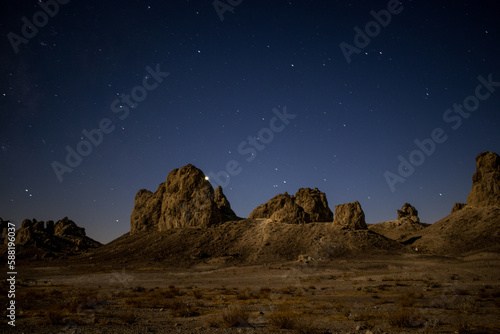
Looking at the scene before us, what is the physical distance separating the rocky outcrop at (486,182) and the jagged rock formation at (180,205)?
62.8 metres

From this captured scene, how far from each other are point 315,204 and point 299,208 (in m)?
18.0

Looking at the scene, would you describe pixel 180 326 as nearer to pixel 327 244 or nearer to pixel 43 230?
pixel 327 244

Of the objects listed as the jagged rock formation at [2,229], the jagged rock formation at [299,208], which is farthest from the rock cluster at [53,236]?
the jagged rock formation at [299,208]

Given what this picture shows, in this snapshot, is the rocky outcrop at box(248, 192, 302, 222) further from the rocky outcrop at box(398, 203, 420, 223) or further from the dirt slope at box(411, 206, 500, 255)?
the dirt slope at box(411, 206, 500, 255)

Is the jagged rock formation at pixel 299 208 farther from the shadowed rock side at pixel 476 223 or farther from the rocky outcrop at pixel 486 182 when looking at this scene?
the rocky outcrop at pixel 486 182

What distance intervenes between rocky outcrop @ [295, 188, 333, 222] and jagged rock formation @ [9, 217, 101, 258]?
70.4 meters

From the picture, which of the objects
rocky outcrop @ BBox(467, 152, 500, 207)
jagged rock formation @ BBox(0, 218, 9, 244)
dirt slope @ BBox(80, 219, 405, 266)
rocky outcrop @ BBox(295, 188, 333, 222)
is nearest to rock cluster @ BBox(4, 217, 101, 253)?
jagged rock formation @ BBox(0, 218, 9, 244)

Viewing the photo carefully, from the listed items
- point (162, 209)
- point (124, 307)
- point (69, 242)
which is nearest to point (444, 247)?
point (124, 307)

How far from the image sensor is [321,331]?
8.54 metres

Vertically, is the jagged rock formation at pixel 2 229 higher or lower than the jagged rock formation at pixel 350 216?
higher

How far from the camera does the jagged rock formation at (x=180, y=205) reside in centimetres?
7506

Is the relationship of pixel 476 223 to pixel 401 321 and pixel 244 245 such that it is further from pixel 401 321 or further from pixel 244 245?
pixel 401 321

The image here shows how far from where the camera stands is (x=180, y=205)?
253 ft

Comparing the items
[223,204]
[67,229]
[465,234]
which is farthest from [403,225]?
[67,229]
